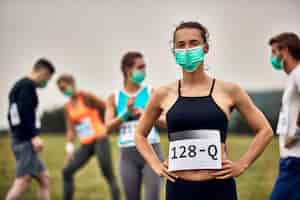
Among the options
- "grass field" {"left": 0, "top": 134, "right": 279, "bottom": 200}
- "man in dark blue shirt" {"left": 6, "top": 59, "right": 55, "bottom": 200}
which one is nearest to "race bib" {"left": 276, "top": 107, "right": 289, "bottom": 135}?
"man in dark blue shirt" {"left": 6, "top": 59, "right": 55, "bottom": 200}

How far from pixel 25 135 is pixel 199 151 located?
12.4 feet

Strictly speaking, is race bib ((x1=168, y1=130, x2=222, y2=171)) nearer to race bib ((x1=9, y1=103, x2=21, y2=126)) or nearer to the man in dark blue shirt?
the man in dark blue shirt

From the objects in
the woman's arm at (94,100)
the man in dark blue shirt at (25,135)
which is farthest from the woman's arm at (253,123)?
the woman's arm at (94,100)

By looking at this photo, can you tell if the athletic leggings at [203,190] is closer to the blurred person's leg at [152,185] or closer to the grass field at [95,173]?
the blurred person's leg at [152,185]

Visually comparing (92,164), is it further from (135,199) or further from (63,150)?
(135,199)

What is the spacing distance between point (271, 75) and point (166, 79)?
1.18 meters

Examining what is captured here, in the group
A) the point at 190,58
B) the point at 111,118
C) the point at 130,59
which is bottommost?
the point at 111,118

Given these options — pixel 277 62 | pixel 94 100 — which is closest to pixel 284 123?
pixel 277 62

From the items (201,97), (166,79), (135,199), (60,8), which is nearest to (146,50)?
(166,79)

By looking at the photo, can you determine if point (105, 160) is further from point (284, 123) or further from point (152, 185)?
point (284, 123)

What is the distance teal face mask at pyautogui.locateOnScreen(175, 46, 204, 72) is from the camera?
15.7 ft

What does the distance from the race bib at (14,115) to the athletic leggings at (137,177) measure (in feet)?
4.62

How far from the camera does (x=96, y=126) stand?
980cm

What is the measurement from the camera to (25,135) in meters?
8.24
